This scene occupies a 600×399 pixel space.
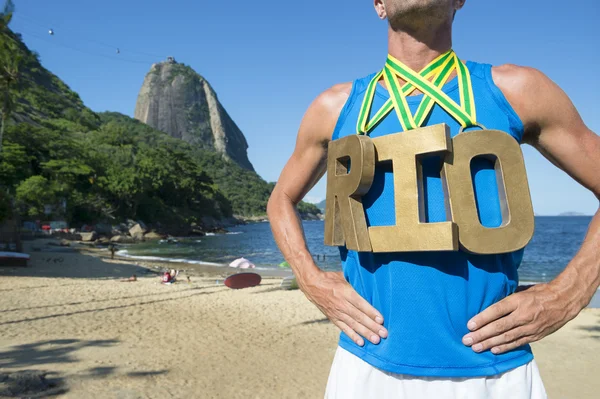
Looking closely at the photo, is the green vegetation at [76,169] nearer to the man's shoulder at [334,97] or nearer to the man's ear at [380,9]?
the man's shoulder at [334,97]

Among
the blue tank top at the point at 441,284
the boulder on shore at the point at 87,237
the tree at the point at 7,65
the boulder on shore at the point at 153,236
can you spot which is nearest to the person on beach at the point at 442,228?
the blue tank top at the point at 441,284

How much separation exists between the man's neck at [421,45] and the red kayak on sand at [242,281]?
14.5m

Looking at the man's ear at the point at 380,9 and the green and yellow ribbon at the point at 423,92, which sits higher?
the man's ear at the point at 380,9

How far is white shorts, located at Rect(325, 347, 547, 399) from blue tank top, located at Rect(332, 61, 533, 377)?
0.11ft

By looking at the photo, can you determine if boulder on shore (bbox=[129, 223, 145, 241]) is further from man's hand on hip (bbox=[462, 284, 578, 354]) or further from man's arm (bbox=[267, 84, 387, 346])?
man's hand on hip (bbox=[462, 284, 578, 354])

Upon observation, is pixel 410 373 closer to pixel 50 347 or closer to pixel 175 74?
pixel 50 347

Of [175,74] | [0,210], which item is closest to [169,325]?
[0,210]

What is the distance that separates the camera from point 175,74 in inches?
6914

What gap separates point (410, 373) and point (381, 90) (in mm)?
851

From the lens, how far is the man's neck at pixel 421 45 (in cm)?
140

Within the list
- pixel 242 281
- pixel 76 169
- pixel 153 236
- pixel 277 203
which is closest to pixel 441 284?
pixel 277 203

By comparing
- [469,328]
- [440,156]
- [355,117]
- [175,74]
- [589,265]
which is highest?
[175,74]

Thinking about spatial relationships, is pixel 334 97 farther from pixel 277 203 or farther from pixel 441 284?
pixel 441 284

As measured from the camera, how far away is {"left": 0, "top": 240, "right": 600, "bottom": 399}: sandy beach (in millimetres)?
6082
